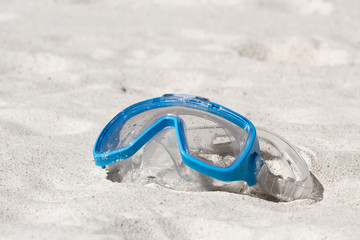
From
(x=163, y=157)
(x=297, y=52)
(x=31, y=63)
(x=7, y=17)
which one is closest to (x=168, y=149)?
(x=163, y=157)

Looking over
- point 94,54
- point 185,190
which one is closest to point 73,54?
point 94,54

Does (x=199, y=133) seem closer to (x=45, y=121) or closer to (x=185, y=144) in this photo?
(x=185, y=144)

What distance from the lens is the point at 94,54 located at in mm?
3219

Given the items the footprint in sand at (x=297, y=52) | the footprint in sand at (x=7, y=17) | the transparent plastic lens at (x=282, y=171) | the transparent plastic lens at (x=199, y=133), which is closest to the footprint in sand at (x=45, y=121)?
the transparent plastic lens at (x=199, y=133)

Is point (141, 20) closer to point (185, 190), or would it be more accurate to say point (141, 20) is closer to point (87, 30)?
point (87, 30)

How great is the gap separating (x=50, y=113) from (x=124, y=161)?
2.31 ft

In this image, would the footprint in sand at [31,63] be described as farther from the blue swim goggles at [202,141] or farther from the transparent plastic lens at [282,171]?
the transparent plastic lens at [282,171]

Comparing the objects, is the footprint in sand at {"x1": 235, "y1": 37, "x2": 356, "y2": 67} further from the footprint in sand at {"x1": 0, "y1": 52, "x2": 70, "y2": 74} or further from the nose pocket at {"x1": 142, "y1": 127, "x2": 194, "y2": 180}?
the nose pocket at {"x1": 142, "y1": 127, "x2": 194, "y2": 180}

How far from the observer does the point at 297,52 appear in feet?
10.7

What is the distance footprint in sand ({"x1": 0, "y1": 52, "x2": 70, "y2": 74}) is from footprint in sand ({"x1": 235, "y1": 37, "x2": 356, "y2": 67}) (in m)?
1.14

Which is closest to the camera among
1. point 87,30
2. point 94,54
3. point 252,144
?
point 252,144

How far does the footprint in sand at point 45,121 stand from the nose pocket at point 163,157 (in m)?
0.52

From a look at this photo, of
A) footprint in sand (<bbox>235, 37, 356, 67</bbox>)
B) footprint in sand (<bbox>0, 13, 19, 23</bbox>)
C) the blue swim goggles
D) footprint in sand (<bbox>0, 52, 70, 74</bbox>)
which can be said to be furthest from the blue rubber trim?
footprint in sand (<bbox>0, 13, 19, 23</bbox>)

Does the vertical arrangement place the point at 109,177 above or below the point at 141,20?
below
